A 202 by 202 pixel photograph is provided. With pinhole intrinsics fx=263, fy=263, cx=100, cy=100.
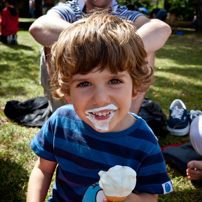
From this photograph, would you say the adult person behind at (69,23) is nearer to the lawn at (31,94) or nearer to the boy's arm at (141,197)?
the lawn at (31,94)

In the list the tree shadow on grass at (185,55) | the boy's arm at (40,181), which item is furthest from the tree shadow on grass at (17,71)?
the tree shadow on grass at (185,55)

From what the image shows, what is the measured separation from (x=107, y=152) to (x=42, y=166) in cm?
46

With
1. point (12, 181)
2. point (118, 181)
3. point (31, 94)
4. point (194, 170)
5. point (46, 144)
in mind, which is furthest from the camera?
point (31, 94)

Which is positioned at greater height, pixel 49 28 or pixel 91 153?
pixel 49 28

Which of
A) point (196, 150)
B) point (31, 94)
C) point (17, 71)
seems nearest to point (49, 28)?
point (196, 150)

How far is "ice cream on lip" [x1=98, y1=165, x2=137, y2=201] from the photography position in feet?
3.67

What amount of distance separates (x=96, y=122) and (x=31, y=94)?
3465mm

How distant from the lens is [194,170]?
234 centimetres

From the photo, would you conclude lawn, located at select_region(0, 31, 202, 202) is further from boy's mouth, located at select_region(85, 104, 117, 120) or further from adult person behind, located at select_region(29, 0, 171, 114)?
boy's mouth, located at select_region(85, 104, 117, 120)

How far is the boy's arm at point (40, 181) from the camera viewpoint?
1.53 m

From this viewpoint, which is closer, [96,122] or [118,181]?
[118,181]

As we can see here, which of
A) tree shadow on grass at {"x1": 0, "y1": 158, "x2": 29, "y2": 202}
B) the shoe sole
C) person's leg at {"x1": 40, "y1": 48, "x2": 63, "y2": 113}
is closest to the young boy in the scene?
tree shadow on grass at {"x1": 0, "y1": 158, "x2": 29, "y2": 202}

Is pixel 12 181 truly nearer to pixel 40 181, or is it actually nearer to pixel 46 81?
pixel 40 181

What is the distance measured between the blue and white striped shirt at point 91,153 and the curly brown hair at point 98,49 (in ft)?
0.89
